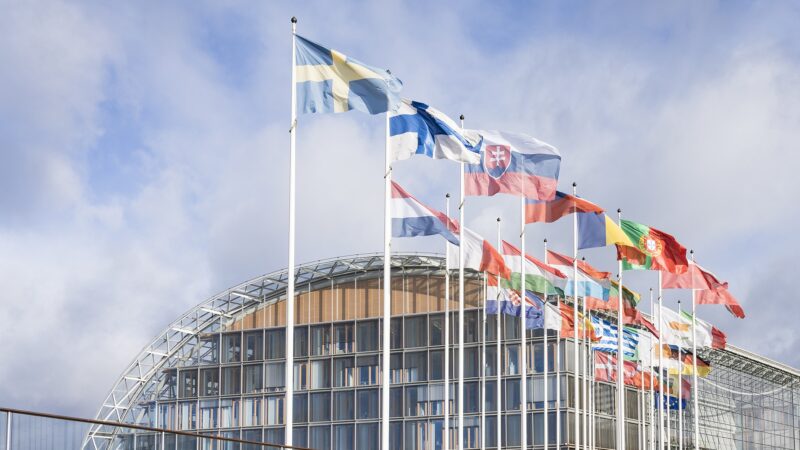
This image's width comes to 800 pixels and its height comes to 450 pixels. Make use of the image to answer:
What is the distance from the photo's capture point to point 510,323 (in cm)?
9350

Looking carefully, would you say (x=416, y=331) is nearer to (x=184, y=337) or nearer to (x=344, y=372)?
(x=344, y=372)

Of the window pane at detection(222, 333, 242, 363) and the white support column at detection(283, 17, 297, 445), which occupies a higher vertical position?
the window pane at detection(222, 333, 242, 363)

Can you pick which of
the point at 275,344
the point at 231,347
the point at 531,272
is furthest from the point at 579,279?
the point at 231,347

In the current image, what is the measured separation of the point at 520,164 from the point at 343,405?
53.7 m

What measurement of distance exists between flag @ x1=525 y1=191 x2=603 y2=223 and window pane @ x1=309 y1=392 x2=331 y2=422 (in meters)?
46.0

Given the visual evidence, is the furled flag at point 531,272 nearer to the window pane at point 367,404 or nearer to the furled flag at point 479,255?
the furled flag at point 479,255

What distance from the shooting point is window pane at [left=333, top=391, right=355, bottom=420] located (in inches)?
3853

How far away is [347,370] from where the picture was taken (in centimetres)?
9869

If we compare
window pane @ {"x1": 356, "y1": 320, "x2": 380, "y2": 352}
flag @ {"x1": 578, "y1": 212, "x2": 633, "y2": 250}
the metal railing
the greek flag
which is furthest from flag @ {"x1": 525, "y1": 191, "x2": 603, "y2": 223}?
window pane @ {"x1": 356, "y1": 320, "x2": 380, "y2": 352}

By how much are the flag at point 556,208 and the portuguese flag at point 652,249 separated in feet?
12.6

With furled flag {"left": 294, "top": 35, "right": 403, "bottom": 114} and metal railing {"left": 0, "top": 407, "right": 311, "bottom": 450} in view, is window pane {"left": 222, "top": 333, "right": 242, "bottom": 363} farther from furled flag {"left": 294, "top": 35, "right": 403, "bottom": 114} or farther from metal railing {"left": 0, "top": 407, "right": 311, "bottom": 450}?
metal railing {"left": 0, "top": 407, "right": 311, "bottom": 450}

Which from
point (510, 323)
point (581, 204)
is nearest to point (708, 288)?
point (581, 204)

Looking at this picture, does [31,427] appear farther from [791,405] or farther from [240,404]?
[791,405]

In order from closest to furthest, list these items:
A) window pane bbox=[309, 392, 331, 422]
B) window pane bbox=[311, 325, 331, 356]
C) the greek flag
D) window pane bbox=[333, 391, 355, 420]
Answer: the greek flag → window pane bbox=[333, 391, 355, 420] → window pane bbox=[309, 392, 331, 422] → window pane bbox=[311, 325, 331, 356]
